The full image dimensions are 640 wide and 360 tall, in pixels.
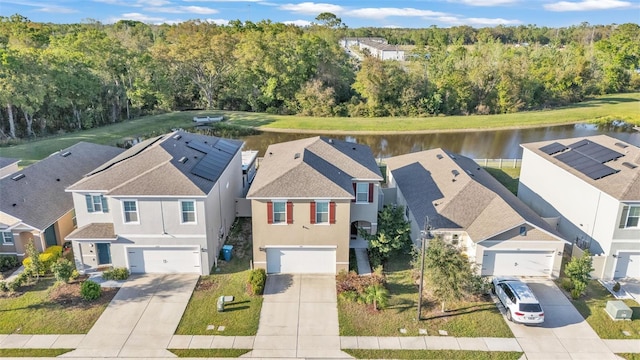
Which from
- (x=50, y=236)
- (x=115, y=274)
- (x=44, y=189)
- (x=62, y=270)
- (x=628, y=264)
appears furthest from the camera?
(x=44, y=189)

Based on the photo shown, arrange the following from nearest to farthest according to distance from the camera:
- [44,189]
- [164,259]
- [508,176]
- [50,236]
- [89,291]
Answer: [89,291], [164,259], [50,236], [44,189], [508,176]

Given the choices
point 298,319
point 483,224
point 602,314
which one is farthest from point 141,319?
point 602,314

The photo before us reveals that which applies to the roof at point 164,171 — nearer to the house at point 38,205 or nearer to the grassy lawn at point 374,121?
the house at point 38,205

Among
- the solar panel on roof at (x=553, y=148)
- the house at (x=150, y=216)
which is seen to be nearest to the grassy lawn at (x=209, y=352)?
the house at (x=150, y=216)

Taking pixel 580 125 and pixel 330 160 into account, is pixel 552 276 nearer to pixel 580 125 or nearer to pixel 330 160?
pixel 330 160

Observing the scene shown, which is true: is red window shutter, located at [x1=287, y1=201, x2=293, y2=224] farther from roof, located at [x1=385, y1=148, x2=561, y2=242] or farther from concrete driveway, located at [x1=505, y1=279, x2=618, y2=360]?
concrete driveway, located at [x1=505, y1=279, x2=618, y2=360]

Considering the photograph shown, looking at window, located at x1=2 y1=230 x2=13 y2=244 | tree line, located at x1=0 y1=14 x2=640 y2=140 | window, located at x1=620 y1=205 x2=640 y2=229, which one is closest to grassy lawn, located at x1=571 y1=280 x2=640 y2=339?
window, located at x1=620 y1=205 x2=640 y2=229

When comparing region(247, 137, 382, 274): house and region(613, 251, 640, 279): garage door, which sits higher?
region(247, 137, 382, 274): house

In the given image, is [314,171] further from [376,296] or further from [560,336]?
[560,336]
